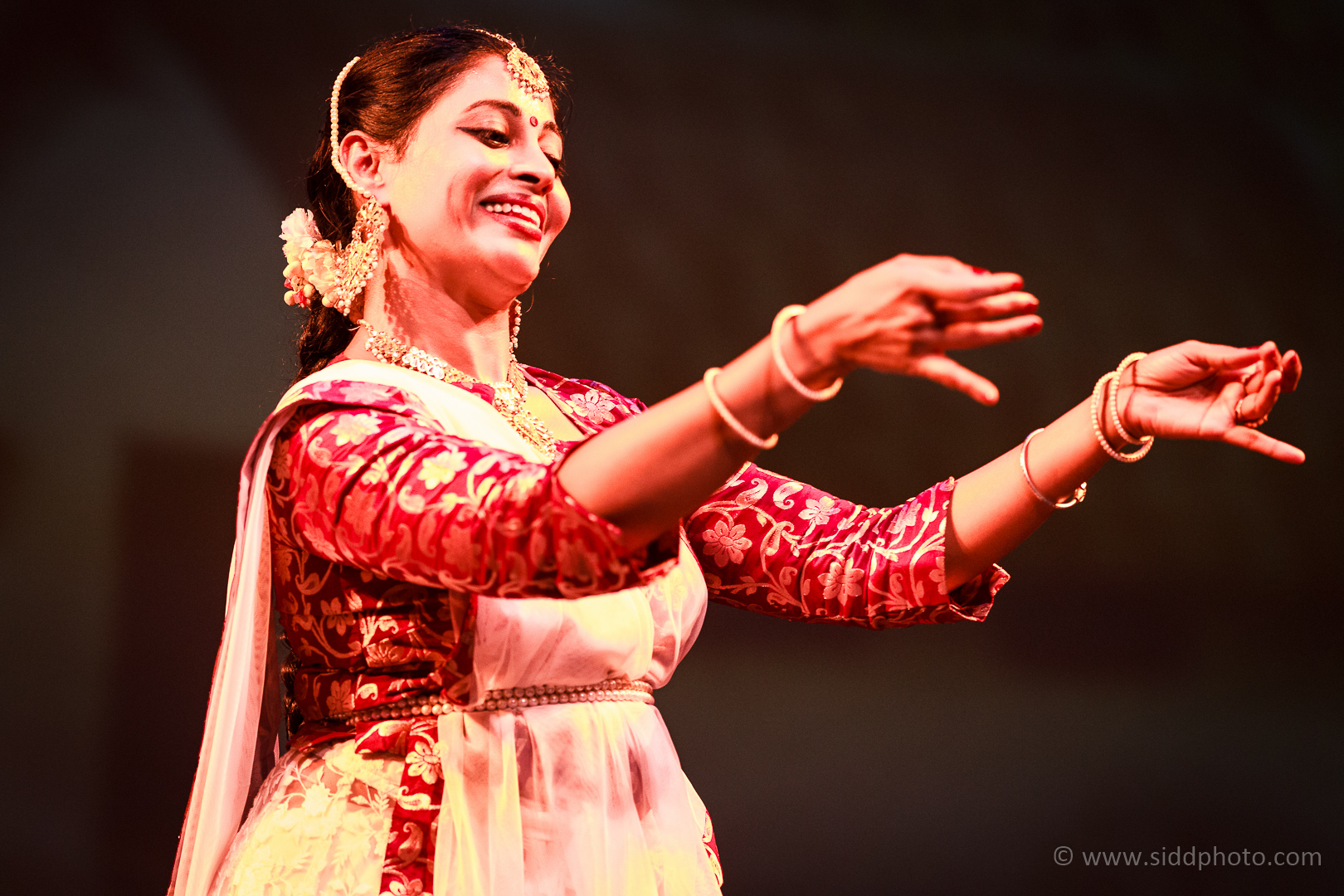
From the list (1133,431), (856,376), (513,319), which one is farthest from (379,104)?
(856,376)

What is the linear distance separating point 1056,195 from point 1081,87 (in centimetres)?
22

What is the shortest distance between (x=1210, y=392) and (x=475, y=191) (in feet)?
2.34

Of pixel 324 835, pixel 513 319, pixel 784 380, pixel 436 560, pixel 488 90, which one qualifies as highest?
pixel 488 90

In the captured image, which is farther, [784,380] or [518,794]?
[518,794]

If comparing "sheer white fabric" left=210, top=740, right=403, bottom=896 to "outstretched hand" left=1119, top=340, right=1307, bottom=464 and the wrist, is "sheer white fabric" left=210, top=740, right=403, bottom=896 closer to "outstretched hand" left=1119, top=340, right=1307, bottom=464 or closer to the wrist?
the wrist

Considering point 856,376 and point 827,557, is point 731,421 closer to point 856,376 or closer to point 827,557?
point 827,557

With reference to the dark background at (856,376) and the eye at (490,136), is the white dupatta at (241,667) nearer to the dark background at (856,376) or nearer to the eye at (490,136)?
the eye at (490,136)

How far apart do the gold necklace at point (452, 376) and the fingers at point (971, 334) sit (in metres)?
0.52

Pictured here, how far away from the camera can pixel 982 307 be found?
77 cm

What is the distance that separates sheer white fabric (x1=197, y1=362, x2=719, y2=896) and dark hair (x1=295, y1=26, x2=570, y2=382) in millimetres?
247

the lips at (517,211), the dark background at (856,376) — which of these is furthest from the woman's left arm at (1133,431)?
the dark background at (856,376)

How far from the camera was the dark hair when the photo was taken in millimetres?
1276

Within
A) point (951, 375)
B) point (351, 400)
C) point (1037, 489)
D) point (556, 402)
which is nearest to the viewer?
point (951, 375)

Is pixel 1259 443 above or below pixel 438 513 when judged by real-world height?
above
